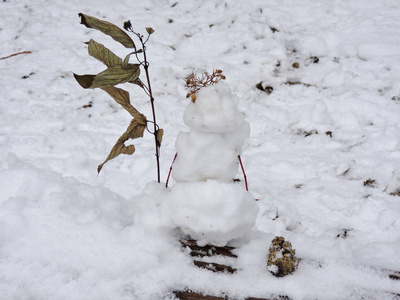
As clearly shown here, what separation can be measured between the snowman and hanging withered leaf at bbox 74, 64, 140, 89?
0.22 m

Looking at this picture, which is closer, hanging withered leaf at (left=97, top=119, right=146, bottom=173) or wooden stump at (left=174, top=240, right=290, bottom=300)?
wooden stump at (left=174, top=240, right=290, bottom=300)

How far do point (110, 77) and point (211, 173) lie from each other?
1.49 feet

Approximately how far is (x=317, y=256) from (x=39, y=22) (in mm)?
3838

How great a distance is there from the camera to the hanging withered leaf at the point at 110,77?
1.07m

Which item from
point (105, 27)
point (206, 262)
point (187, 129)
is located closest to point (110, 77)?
point (105, 27)

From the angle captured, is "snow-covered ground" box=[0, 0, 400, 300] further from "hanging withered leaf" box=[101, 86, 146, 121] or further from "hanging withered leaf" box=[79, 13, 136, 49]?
"hanging withered leaf" box=[79, 13, 136, 49]

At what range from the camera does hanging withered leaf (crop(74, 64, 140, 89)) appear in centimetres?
107

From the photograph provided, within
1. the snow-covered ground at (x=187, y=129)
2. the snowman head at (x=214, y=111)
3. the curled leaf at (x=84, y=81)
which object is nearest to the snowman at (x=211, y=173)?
the snowman head at (x=214, y=111)

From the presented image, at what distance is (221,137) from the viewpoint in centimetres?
121

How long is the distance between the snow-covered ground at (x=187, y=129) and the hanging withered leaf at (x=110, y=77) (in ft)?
A: 1.39

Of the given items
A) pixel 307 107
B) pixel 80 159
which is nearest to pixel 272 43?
pixel 307 107

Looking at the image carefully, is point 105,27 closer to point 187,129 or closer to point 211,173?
point 211,173

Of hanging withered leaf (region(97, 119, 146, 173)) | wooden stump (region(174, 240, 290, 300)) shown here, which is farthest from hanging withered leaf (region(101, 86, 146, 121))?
wooden stump (region(174, 240, 290, 300))

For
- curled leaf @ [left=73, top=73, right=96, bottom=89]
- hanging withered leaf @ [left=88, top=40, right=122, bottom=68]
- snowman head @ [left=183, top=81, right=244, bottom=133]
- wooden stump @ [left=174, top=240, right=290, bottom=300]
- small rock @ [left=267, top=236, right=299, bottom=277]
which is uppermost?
hanging withered leaf @ [left=88, top=40, right=122, bottom=68]
